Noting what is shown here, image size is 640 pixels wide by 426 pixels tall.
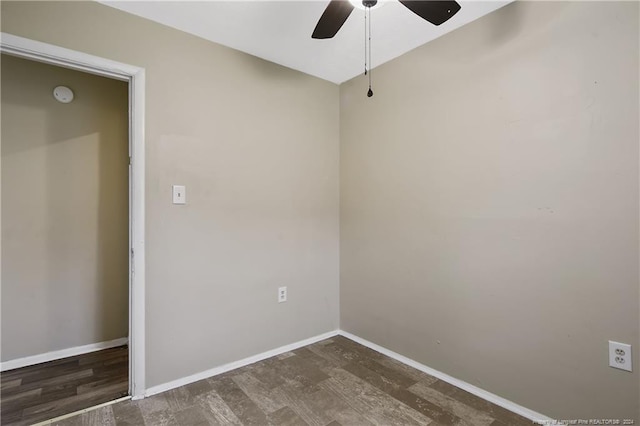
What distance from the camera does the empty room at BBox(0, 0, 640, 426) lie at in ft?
5.18

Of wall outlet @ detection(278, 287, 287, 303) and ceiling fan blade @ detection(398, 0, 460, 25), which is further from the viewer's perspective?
wall outlet @ detection(278, 287, 287, 303)

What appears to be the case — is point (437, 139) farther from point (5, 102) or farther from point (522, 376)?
point (5, 102)

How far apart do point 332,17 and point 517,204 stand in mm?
1436

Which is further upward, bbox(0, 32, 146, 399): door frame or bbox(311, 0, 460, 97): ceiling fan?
bbox(311, 0, 460, 97): ceiling fan

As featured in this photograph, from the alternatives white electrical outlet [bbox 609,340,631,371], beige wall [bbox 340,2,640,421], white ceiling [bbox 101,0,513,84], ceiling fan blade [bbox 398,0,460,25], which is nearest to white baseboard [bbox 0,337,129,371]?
beige wall [bbox 340,2,640,421]

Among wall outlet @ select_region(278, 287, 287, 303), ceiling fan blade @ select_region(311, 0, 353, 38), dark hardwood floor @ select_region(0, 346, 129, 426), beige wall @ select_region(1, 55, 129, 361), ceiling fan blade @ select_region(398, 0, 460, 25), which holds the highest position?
ceiling fan blade @ select_region(311, 0, 353, 38)

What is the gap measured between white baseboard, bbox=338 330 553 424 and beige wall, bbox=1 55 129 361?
227 cm

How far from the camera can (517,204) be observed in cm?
Result: 180

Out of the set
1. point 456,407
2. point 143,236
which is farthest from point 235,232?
point 456,407

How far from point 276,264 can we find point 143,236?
3.31ft

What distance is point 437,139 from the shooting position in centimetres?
219

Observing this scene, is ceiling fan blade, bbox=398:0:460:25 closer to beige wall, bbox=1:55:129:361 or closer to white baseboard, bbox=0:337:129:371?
beige wall, bbox=1:55:129:361

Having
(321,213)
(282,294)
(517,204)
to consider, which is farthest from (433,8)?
(282,294)

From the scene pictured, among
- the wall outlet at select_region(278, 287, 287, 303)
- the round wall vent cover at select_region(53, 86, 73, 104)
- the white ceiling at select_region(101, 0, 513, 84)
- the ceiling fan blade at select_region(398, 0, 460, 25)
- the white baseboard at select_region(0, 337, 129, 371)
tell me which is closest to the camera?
the ceiling fan blade at select_region(398, 0, 460, 25)
